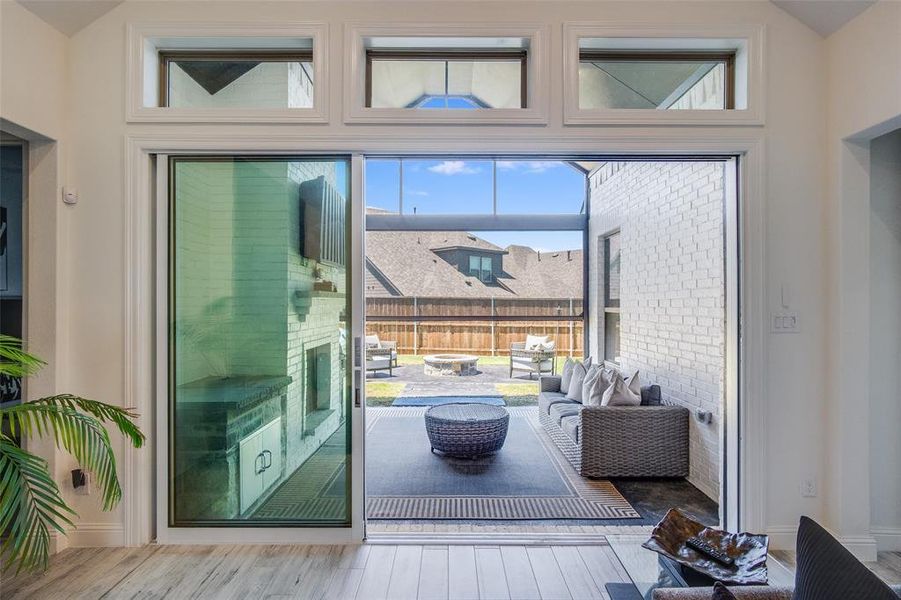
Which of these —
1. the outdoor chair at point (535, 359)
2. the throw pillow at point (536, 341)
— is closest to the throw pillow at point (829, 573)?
the outdoor chair at point (535, 359)

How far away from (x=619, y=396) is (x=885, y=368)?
1666 millimetres

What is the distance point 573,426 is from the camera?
3.89 m

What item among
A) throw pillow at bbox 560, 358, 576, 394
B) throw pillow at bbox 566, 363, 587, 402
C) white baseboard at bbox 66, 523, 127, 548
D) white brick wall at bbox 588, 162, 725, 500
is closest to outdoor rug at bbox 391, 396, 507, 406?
throw pillow at bbox 560, 358, 576, 394

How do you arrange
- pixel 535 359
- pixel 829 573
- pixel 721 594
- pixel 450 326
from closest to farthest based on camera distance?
pixel 829 573 < pixel 721 594 < pixel 535 359 < pixel 450 326

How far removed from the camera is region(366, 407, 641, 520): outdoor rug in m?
3.08

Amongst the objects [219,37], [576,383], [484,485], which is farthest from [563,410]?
[219,37]

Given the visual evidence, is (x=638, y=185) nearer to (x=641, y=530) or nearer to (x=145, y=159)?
(x=641, y=530)

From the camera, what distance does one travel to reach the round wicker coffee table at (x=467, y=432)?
4.00m

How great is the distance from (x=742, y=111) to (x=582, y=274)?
4.46 metres

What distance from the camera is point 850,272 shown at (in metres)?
2.40

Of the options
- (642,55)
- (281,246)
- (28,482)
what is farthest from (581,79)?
(28,482)

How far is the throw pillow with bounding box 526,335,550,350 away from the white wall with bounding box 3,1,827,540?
17.2 ft

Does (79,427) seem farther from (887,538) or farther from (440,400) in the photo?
(440,400)

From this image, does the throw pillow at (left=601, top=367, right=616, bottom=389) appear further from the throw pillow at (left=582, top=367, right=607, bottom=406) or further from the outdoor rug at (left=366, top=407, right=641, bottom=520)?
the outdoor rug at (left=366, top=407, right=641, bottom=520)
